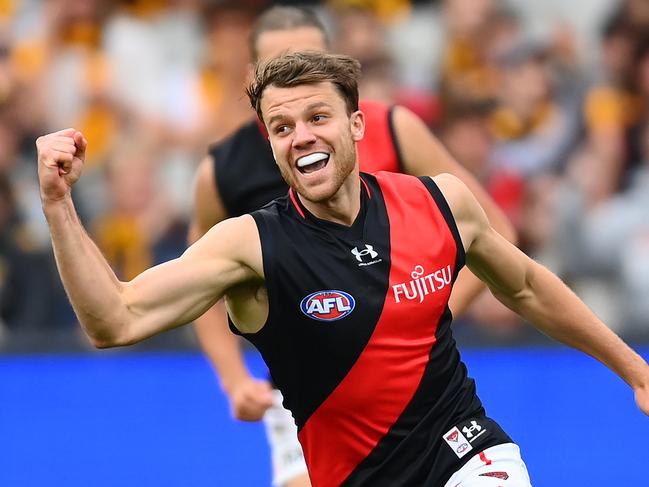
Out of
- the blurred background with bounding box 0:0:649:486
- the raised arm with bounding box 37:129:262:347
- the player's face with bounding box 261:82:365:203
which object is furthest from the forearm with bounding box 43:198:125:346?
the blurred background with bounding box 0:0:649:486

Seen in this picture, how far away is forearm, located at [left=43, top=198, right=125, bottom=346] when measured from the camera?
3100 millimetres

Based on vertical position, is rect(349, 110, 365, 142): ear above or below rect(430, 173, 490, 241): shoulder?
above

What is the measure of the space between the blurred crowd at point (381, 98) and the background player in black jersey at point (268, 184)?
3207mm

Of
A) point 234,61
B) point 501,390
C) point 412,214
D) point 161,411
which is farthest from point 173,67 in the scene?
point 412,214

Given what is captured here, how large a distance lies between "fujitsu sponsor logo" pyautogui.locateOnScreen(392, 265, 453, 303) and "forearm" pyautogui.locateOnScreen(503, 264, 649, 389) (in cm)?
39

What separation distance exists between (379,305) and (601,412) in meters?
3.59

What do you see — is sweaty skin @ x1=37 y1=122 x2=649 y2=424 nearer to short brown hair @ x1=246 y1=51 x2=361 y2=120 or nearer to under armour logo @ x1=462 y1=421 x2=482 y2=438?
short brown hair @ x1=246 y1=51 x2=361 y2=120

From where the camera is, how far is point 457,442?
→ 146 inches

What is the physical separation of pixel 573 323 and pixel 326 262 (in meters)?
0.86

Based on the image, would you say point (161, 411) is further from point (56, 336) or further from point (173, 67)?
point (173, 67)

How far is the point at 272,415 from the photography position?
520cm

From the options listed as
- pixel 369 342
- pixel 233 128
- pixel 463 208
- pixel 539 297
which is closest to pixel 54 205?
pixel 369 342

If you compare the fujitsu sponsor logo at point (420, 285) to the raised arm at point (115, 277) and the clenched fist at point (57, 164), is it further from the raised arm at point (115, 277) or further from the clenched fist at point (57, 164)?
the clenched fist at point (57, 164)

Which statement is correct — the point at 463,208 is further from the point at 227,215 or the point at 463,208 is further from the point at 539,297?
the point at 227,215
